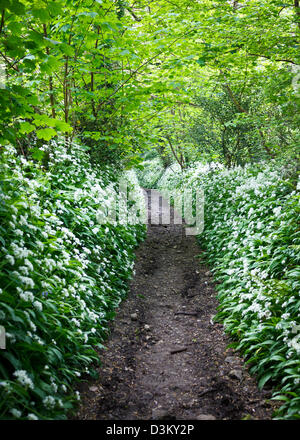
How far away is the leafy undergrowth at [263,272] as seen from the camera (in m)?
3.47

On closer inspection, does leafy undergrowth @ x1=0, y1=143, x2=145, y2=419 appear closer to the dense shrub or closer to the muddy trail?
the muddy trail

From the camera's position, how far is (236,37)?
6504 millimetres

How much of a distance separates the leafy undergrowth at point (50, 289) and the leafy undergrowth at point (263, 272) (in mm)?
1969

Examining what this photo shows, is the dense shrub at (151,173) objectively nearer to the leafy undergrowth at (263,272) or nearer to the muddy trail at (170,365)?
the leafy undergrowth at (263,272)

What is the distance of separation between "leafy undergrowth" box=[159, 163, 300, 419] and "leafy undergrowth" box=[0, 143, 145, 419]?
1.97m

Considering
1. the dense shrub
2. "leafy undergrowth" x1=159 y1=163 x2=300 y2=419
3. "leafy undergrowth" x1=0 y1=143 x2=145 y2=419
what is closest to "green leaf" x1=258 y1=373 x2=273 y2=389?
"leafy undergrowth" x1=159 y1=163 x2=300 y2=419

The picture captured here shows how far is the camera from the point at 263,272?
465 cm

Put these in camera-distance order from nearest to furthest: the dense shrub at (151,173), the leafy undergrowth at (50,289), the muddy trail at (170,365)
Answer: the leafy undergrowth at (50,289)
the muddy trail at (170,365)
the dense shrub at (151,173)

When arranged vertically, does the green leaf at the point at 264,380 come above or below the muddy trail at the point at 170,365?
above

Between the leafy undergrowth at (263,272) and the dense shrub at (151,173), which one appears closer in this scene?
the leafy undergrowth at (263,272)

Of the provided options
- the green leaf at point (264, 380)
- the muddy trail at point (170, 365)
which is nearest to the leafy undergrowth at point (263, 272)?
the green leaf at point (264, 380)

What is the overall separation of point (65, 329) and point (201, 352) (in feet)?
6.86

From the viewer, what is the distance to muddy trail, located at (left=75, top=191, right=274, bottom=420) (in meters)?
3.28
